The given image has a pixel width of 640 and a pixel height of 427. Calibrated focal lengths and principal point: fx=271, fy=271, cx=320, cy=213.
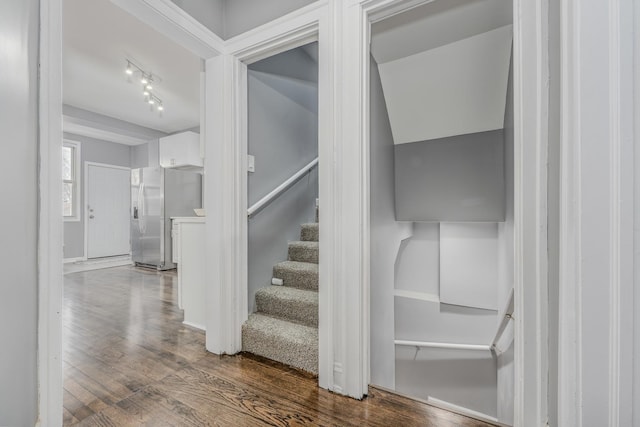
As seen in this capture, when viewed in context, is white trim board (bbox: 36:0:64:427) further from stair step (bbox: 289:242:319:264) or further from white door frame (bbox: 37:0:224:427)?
stair step (bbox: 289:242:319:264)

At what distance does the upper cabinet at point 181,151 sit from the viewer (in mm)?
4699

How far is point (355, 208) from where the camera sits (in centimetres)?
144

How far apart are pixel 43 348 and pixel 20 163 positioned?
682 millimetres

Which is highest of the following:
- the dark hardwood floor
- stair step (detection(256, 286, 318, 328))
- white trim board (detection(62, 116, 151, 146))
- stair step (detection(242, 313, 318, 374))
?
white trim board (detection(62, 116, 151, 146))

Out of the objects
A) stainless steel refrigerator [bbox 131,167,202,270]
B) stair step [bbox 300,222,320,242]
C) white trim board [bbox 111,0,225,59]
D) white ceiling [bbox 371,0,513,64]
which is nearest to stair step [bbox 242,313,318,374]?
stair step [bbox 300,222,320,242]

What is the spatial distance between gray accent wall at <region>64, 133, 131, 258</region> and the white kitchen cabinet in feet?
14.0

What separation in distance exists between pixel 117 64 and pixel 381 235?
11.8 ft

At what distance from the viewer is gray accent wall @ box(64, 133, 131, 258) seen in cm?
505

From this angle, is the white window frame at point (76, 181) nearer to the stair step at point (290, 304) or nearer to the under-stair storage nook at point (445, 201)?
the stair step at point (290, 304)

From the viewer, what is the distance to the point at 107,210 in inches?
221

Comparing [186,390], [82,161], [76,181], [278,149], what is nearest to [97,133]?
[82,161]

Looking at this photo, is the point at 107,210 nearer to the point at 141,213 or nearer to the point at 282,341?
the point at 141,213

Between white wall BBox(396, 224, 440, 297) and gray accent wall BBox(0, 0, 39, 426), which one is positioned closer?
gray accent wall BBox(0, 0, 39, 426)

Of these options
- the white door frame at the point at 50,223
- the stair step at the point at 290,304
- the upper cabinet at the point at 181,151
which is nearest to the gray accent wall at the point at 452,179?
the stair step at the point at 290,304
